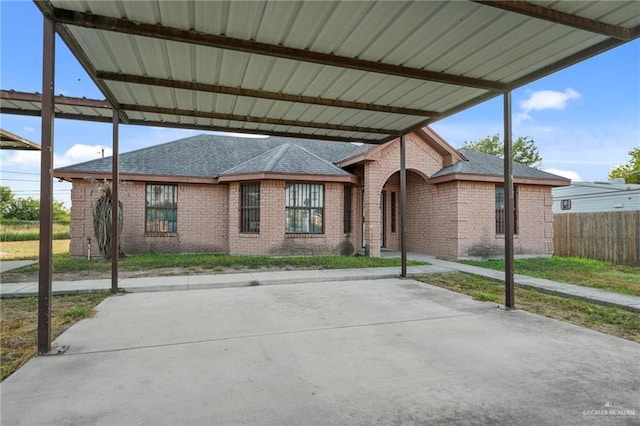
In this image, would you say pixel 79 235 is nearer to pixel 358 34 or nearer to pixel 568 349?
pixel 358 34

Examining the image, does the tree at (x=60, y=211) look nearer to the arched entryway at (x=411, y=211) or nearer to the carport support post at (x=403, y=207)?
the arched entryway at (x=411, y=211)

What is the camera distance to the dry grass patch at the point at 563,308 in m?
4.67

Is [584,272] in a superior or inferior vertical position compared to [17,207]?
inferior

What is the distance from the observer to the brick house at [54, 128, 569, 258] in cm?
1209

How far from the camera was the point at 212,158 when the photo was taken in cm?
1491

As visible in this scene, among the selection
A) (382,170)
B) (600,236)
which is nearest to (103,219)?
(382,170)

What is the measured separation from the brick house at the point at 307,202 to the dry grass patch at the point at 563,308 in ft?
15.0

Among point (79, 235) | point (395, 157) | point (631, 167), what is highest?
point (631, 167)

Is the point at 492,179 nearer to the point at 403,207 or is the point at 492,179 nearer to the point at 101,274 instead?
the point at 403,207

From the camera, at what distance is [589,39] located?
13.4 ft

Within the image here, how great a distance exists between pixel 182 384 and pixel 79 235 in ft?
38.1

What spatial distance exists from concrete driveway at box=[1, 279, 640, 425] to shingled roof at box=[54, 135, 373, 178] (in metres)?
8.31

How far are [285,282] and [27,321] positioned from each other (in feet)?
14.9

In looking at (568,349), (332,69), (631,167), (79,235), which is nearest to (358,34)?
(332,69)
